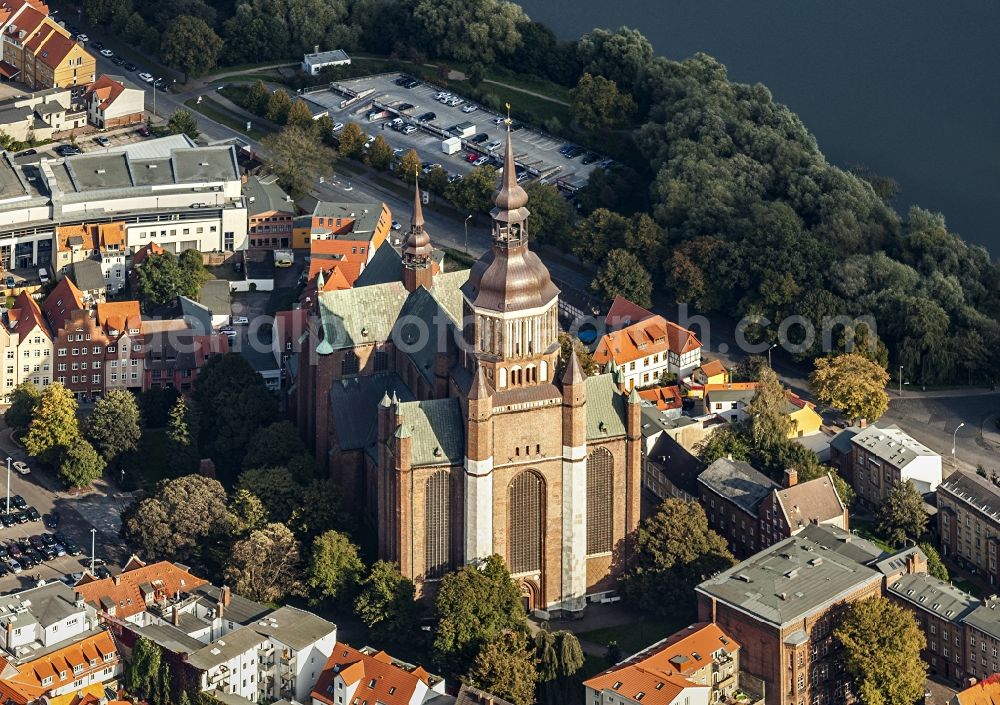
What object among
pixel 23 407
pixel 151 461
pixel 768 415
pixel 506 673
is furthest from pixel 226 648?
pixel 768 415

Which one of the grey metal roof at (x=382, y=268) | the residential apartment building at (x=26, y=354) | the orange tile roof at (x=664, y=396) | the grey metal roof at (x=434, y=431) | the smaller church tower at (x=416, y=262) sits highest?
the smaller church tower at (x=416, y=262)

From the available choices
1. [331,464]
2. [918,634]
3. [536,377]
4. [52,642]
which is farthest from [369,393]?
[918,634]

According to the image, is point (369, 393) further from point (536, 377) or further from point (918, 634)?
point (918, 634)

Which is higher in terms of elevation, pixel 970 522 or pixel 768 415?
pixel 768 415

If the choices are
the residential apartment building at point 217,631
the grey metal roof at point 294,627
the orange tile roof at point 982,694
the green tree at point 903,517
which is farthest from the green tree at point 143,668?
the green tree at point 903,517

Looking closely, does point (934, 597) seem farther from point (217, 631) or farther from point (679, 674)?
point (217, 631)

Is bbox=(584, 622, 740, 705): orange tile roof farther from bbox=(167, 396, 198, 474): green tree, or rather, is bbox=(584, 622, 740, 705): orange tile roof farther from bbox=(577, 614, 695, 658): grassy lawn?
bbox=(167, 396, 198, 474): green tree

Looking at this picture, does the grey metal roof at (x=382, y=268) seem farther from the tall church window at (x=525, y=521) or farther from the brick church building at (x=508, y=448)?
the tall church window at (x=525, y=521)
